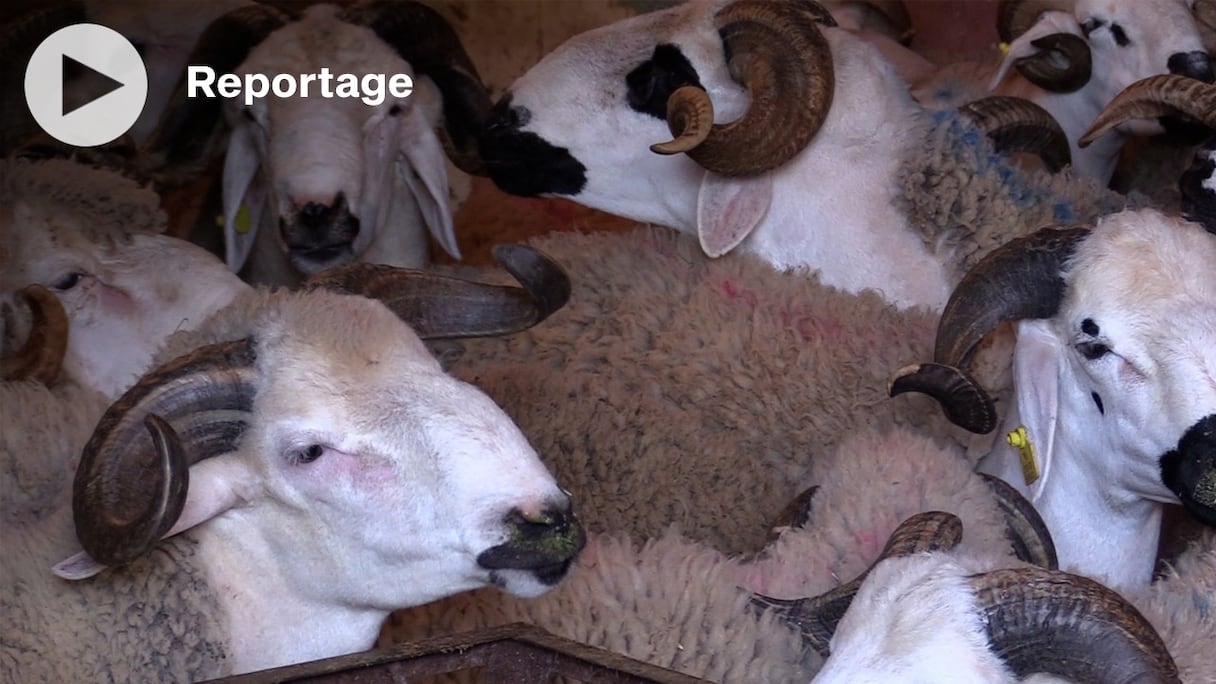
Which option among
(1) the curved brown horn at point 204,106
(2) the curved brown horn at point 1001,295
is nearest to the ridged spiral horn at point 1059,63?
(2) the curved brown horn at point 1001,295

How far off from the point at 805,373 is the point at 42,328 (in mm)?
1801

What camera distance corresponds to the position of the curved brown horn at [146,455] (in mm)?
2395

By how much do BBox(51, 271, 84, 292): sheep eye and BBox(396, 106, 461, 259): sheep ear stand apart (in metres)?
1.63

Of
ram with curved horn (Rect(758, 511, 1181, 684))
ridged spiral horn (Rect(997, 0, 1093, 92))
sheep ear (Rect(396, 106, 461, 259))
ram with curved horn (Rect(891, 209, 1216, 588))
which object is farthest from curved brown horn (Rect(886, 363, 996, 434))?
ridged spiral horn (Rect(997, 0, 1093, 92))

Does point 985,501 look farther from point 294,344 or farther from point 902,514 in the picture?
point 294,344

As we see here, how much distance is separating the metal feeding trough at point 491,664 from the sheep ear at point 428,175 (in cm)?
297

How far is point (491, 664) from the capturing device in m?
2.33

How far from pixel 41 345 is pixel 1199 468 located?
244cm

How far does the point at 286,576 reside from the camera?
273 cm

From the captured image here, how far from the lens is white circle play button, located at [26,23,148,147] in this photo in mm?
4199

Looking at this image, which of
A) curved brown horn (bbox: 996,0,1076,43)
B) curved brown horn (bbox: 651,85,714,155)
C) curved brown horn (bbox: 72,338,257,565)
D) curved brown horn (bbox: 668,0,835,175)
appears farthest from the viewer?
curved brown horn (bbox: 996,0,1076,43)

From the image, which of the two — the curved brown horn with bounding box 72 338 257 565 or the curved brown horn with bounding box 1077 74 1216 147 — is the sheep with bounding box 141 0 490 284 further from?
the curved brown horn with bounding box 1077 74 1216 147

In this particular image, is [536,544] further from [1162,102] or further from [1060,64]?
[1060,64]

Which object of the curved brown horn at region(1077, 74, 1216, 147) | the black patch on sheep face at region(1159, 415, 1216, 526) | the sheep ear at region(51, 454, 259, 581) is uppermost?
the curved brown horn at region(1077, 74, 1216, 147)
